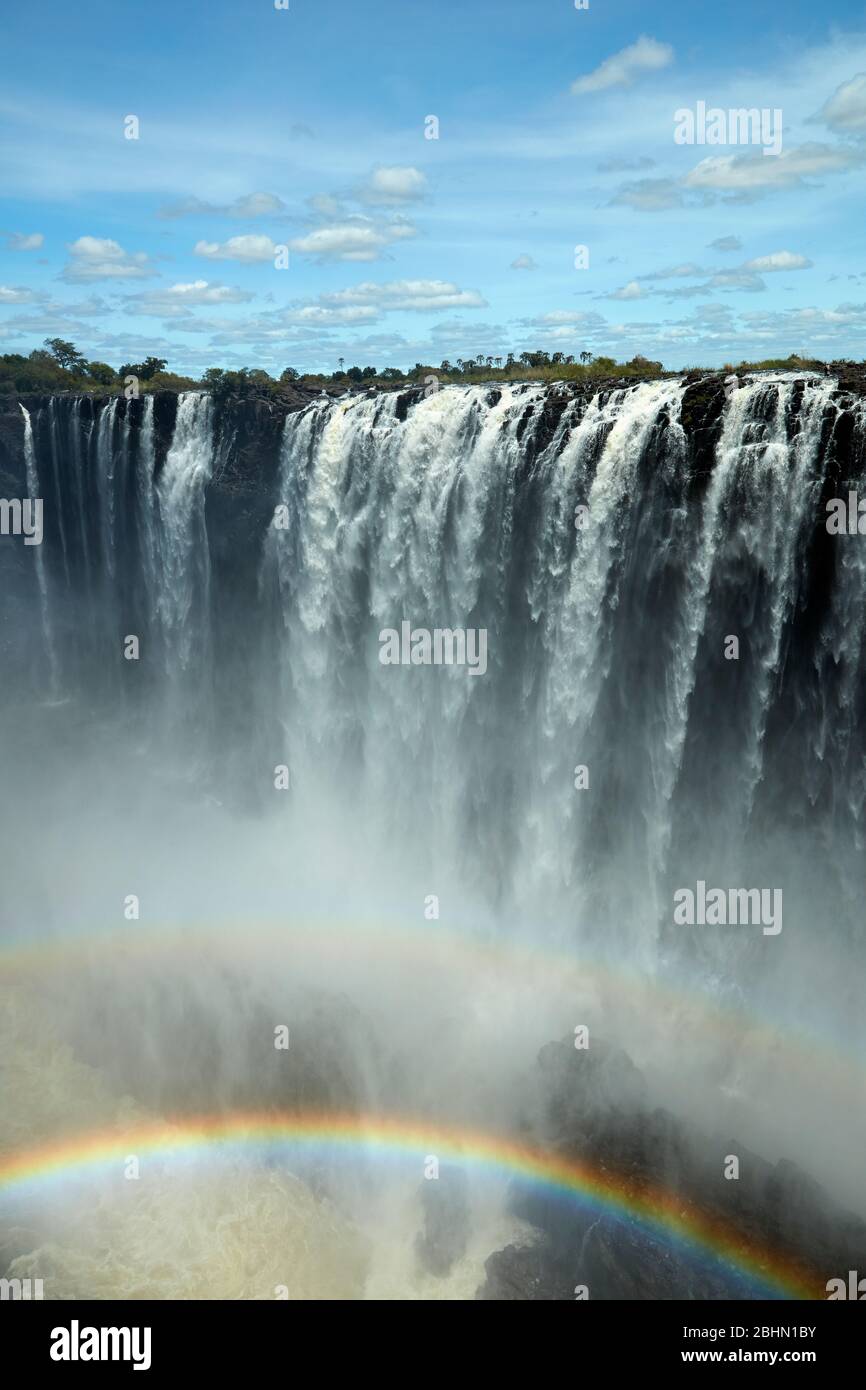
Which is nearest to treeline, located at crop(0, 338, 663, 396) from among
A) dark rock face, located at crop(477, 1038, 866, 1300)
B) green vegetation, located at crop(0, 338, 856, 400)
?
green vegetation, located at crop(0, 338, 856, 400)

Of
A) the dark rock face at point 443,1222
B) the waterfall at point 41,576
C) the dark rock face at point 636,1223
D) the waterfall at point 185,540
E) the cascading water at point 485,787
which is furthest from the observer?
the waterfall at point 41,576

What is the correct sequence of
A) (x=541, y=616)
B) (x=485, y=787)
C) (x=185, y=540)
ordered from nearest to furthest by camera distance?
(x=541, y=616), (x=485, y=787), (x=185, y=540)

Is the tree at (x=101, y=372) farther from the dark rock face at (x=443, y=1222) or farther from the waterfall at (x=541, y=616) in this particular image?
the dark rock face at (x=443, y=1222)

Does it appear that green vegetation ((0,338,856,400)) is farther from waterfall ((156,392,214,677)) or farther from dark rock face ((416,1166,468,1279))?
dark rock face ((416,1166,468,1279))

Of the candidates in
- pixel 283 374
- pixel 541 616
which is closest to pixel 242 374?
pixel 283 374

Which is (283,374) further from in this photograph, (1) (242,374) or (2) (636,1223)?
(2) (636,1223)

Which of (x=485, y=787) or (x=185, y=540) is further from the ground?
(x=185, y=540)

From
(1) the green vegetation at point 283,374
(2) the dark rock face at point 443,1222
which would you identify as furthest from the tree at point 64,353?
(2) the dark rock face at point 443,1222

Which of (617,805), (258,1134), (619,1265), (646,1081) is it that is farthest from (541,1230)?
(617,805)
